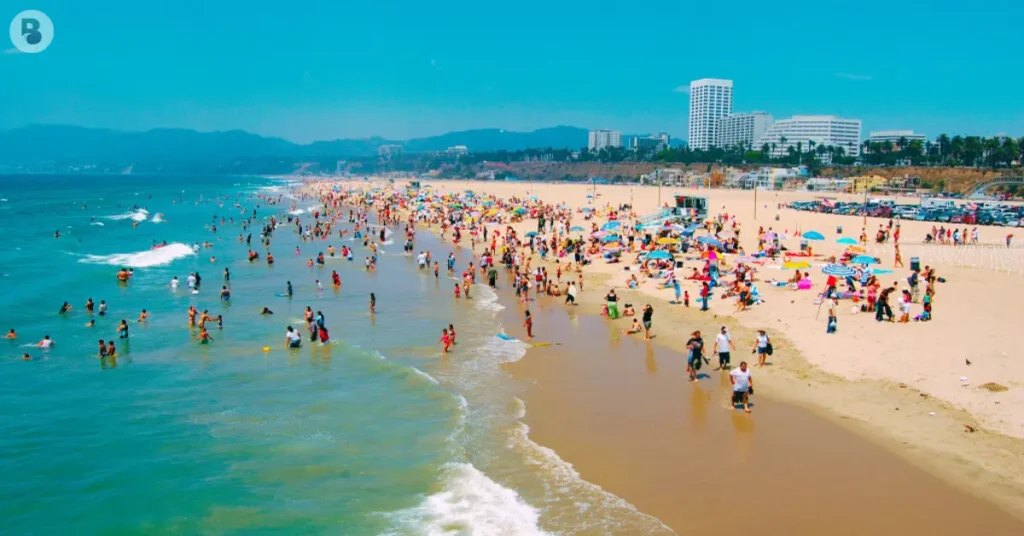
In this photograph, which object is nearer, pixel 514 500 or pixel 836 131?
pixel 514 500

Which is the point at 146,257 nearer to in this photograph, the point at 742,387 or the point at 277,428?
the point at 277,428

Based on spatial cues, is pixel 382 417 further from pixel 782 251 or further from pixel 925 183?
pixel 925 183

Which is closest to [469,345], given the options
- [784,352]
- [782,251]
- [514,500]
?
[784,352]

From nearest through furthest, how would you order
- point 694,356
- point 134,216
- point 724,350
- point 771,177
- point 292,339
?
point 694,356
point 724,350
point 292,339
point 134,216
point 771,177

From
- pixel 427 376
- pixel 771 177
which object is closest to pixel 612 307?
pixel 427 376

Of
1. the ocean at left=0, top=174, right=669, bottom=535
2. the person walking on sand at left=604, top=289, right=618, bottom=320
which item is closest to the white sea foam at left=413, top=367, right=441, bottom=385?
the ocean at left=0, top=174, right=669, bottom=535

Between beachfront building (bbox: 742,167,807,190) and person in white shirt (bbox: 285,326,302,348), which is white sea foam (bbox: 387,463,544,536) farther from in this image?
beachfront building (bbox: 742,167,807,190)
